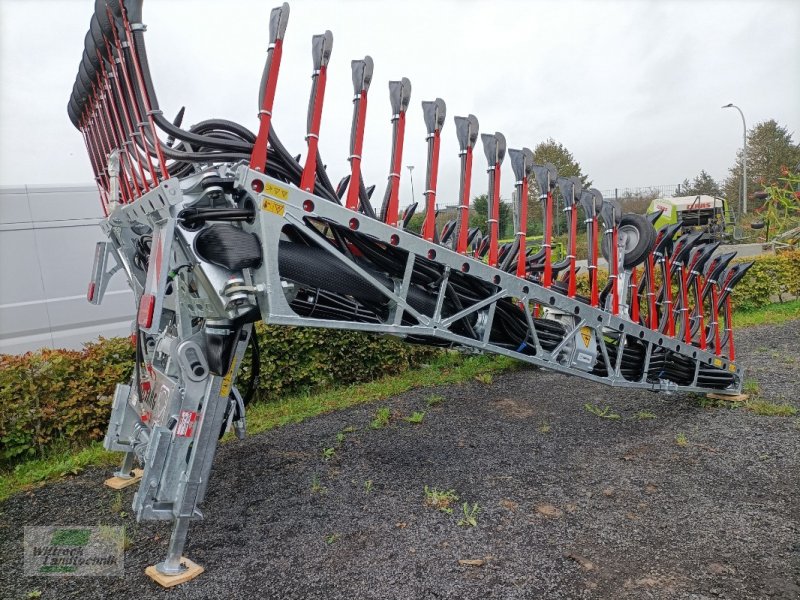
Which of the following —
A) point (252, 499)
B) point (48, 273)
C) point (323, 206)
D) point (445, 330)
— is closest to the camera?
point (323, 206)

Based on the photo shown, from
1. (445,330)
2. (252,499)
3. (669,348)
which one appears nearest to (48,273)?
(252,499)

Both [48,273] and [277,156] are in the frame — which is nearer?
[277,156]

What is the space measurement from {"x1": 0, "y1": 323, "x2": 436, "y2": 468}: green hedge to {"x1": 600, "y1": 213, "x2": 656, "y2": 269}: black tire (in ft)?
6.64

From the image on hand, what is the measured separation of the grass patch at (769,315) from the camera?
1049cm

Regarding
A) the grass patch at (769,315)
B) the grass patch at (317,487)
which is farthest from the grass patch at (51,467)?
the grass patch at (769,315)

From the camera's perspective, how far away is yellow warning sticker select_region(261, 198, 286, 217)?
3.06 metres

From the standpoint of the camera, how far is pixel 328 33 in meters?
3.13

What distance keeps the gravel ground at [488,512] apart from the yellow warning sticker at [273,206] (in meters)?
2.08

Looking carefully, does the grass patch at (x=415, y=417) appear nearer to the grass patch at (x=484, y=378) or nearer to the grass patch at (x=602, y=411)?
the grass patch at (x=484, y=378)

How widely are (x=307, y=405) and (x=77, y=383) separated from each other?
231 cm

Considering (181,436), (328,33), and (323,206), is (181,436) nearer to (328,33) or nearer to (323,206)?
(323,206)

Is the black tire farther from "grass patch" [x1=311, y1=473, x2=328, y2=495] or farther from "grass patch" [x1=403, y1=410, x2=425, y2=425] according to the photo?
"grass patch" [x1=311, y1=473, x2=328, y2=495]

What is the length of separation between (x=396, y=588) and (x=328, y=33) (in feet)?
10.1

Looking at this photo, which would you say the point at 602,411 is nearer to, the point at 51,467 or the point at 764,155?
the point at 51,467
